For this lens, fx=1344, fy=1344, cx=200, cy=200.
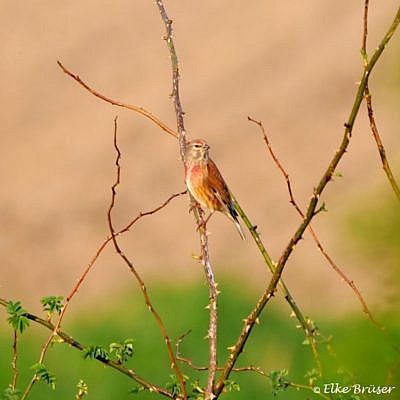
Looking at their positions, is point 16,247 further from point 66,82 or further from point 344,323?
point 344,323

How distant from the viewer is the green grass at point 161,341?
7027mm

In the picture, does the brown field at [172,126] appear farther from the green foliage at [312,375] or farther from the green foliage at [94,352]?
the green foliage at [94,352]

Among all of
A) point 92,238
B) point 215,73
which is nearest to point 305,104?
point 215,73

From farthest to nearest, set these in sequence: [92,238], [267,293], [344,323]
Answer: [92,238] < [344,323] < [267,293]

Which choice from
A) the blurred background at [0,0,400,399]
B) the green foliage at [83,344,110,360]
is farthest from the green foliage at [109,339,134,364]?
the blurred background at [0,0,400,399]

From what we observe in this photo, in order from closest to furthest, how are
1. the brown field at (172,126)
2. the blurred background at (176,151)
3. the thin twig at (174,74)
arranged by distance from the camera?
the thin twig at (174,74)
the blurred background at (176,151)
the brown field at (172,126)

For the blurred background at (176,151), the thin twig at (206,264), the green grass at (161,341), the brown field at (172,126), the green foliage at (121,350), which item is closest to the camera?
the thin twig at (206,264)

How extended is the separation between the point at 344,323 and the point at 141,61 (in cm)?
843

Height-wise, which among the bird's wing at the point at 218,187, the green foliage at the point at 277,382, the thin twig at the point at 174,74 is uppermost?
the bird's wing at the point at 218,187

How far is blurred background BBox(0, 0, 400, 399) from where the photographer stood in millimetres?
8773

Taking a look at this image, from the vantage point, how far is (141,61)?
611 inches

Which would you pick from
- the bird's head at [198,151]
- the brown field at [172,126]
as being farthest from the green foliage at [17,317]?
the brown field at [172,126]

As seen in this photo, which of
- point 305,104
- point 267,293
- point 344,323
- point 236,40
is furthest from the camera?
point 236,40

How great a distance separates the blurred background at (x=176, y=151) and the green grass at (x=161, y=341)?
0.07ft
